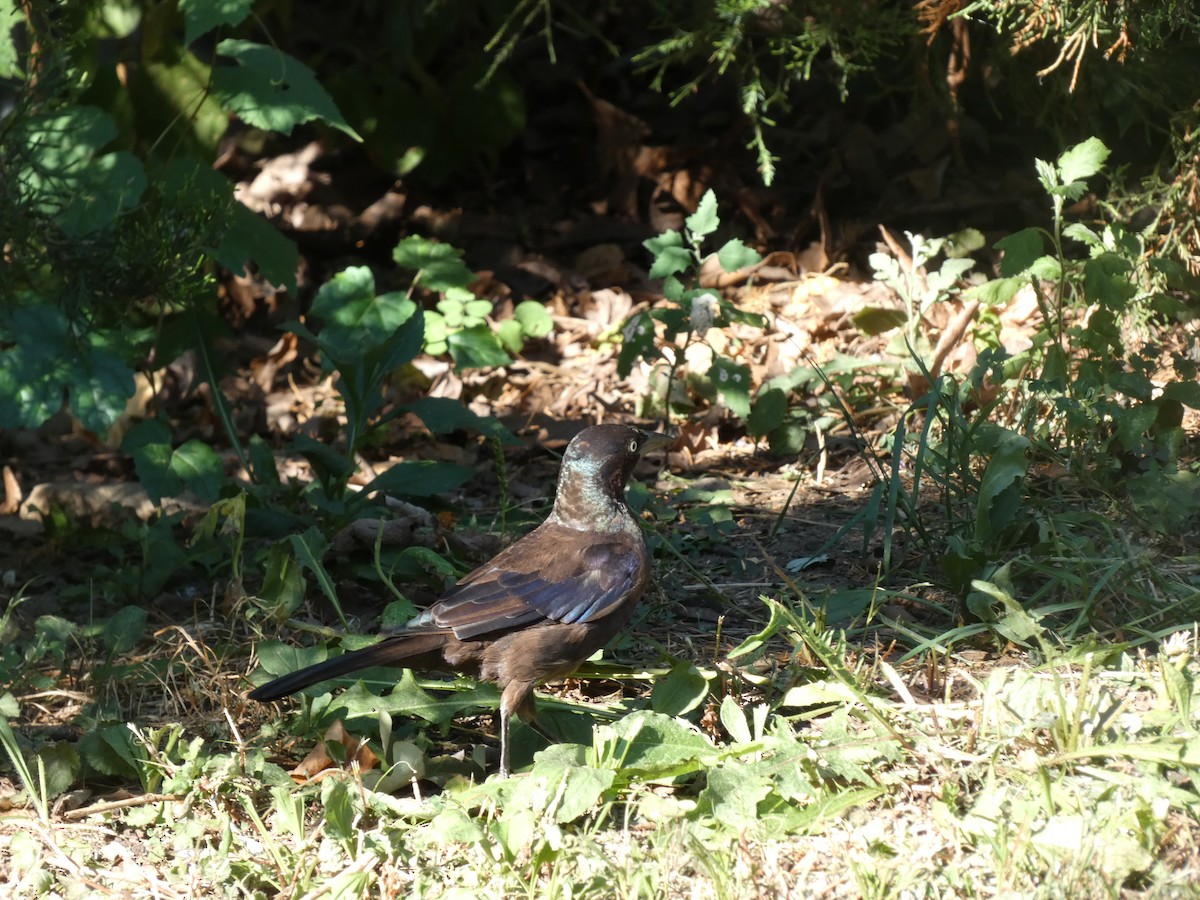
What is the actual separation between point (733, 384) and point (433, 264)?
1.58 meters

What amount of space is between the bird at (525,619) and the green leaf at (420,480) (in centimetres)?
63

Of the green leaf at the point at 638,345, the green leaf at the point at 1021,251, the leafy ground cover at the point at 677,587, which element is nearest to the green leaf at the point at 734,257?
the leafy ground cover at the point at 677,587

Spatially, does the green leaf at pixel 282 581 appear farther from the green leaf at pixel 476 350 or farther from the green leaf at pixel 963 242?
the green leaf at pixel 963 242

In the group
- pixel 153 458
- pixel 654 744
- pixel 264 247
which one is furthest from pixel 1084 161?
pixel 153 458

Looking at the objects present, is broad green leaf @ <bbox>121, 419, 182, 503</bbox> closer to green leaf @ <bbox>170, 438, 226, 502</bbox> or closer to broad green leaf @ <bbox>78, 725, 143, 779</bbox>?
green leaf @ <bbox>170, 438, 226, 502</bbox>

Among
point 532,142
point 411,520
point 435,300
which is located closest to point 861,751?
point 411,520

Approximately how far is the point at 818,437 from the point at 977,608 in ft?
5.39

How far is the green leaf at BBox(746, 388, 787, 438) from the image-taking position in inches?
207

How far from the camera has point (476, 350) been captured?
5844 mm

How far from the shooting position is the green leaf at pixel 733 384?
5230mm

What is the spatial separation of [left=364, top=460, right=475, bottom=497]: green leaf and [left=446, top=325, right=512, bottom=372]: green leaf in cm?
118

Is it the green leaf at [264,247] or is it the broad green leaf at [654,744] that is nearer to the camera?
the broad green leaf at [654,744]

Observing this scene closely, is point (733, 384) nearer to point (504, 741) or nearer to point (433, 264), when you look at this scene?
point (433, 264)

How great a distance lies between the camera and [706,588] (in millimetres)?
4395
